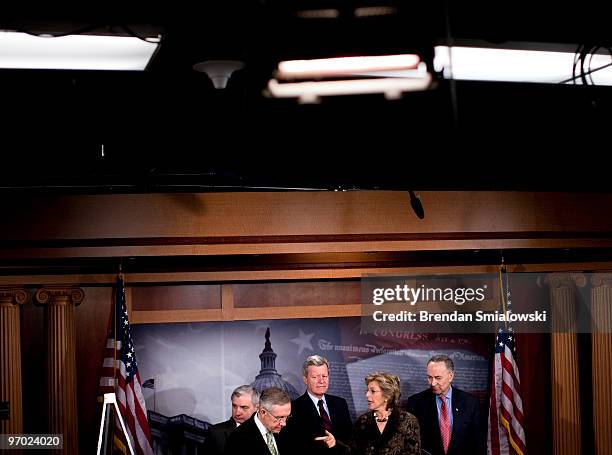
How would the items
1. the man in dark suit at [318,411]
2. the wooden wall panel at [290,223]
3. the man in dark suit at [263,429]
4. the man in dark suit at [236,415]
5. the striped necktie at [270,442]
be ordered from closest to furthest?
the man in dark suit at [263,429] < the striped necktie at [270,442] < the wooden wall panel at [290,223] < the man in dark suit at [236,415] < the man in dark suit at [318,411]

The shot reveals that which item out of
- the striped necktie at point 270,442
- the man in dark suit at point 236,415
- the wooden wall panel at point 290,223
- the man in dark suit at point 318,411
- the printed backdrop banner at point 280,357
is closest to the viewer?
the striped necktie at point 270,442

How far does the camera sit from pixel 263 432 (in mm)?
5066

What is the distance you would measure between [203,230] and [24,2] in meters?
2.79

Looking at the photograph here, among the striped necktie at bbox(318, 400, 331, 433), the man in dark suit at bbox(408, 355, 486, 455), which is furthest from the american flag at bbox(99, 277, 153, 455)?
the man in dark suit at bbox(408, 355, 486, 455)

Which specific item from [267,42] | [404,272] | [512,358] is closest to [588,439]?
[512,358]

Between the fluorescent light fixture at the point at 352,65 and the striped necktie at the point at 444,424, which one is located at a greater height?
the fluorescent light fixture at the point at 352,65

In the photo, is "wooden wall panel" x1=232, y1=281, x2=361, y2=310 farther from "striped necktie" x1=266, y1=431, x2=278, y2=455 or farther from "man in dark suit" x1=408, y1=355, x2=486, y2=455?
"striped necktie" x1=266, y1=431, x2=278, y2=455

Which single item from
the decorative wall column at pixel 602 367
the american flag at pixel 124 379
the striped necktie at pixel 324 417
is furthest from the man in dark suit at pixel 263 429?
the decorative wall column at pixel 602 367

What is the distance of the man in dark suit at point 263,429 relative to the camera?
4.93 meters

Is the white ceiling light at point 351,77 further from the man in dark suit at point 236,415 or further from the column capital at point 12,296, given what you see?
the column capital at point 12,296

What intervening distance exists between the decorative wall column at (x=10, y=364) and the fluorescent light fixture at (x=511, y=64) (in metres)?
4.04

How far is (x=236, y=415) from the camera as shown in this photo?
233 inches

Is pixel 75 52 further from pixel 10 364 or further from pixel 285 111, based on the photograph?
pixel 10 364

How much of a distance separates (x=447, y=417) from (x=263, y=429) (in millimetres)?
2074
